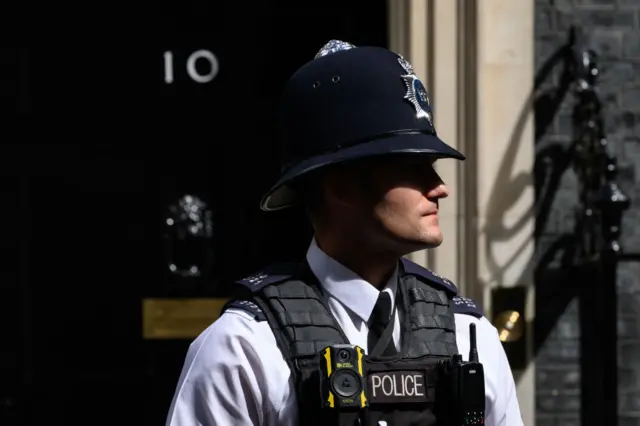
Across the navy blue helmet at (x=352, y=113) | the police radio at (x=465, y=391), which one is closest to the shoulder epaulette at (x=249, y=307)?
the navy blue helmet at (x=352, y=113)

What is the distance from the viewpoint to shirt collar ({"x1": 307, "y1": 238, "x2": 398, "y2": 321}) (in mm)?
2656

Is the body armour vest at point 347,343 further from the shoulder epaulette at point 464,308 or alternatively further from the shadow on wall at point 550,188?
the shadow on wall at point 550,188

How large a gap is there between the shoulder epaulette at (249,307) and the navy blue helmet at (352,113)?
0.25 m

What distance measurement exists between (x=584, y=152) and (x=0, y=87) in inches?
101

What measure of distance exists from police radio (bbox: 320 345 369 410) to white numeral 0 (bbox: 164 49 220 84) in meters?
3.87

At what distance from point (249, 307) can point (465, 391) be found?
426 millimetres

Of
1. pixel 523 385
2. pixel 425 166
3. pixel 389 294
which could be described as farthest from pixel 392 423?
pixel 523 385

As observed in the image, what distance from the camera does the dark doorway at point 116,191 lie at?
612 centimetres

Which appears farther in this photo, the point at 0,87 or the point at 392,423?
the point at 0,87

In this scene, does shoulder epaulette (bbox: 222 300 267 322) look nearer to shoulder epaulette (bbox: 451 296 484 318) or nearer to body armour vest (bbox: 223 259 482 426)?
body armour vest (bbox: 223 259 482 426)

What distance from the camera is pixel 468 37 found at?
5922 mm

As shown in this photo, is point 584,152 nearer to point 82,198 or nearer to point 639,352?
point 639,352

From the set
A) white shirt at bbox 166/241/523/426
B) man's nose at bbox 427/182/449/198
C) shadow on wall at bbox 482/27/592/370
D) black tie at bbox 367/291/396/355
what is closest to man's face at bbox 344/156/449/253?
man's nose at bbox 427/182/449/198

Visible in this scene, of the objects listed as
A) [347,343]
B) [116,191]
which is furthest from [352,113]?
[116,191]
